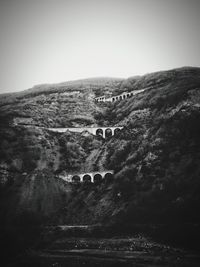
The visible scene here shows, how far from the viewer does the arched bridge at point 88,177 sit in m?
83.3

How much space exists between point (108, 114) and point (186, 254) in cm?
6903

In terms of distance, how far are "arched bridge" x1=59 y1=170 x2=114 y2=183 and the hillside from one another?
190 centimetres

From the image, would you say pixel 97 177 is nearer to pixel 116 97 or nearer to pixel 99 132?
pixel 99 132

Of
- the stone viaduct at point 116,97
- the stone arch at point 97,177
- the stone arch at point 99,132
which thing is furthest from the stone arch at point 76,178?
the stone viaduct at point 116,97

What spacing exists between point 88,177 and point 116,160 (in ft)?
28.8

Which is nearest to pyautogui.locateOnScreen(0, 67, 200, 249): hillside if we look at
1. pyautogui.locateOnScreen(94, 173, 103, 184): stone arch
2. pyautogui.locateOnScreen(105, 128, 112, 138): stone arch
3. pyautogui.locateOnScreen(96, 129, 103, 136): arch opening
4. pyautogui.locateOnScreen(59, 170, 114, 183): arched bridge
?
pyautogui.locateOnScreen(59, 170, 114, 183): arched bridge

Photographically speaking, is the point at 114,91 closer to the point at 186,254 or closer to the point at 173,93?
the point at 173,93

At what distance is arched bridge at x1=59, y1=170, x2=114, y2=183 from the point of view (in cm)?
8331

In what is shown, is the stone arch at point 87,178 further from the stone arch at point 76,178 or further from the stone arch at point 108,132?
the stone arch at point 108,132

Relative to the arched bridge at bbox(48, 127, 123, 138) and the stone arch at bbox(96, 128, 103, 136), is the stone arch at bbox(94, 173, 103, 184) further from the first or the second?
the stone arch at bbox(96, 128, 103, 136)

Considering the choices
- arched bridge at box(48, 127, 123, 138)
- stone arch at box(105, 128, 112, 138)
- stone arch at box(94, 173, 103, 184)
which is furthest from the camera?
stone arch at box(105, 128, 112, 138)

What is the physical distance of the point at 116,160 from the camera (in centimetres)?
8588

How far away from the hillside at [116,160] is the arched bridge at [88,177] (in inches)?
74.7

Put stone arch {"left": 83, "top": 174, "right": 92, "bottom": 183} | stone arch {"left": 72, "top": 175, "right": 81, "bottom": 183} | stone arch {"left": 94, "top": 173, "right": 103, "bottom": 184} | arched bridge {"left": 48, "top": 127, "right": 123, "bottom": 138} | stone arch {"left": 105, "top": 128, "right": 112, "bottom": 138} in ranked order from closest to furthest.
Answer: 1. stone arch {"left": 94, "top": 173, "right": 103, "bottom": 184}
2. stone arch {"left": 83, "top": 174, "right": 92, "bottom": 183}
3. stone arch {"left": 72, "top": 175, "right": 81, "bottom": 183}
4. arched bridge {"left": 48, "top": 127, "right": 123, "bottom": 138}
5. stone arch {"left": 105, "top": 128, "right": 112, "bottom": 138}
